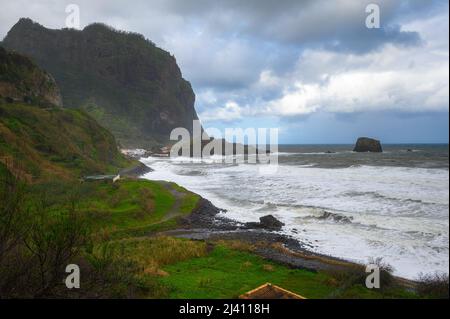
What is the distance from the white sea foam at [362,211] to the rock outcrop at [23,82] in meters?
42.5

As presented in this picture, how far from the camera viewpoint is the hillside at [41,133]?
44.7m

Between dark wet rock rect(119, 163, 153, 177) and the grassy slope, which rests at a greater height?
the grassy slope

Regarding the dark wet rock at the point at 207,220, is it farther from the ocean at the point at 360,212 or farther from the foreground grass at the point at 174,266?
the ocean at the point at 360,212

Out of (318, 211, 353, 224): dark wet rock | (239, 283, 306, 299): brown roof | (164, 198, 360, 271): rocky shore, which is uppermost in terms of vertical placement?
(239, 283, 306, 299): brown roof

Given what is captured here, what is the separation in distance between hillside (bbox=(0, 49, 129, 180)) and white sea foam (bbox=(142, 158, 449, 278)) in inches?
726

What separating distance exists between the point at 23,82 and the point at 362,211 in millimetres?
74537

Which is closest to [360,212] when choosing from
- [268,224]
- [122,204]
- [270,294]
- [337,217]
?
[337,217]

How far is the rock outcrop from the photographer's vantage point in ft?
238

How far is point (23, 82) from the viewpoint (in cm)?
7994

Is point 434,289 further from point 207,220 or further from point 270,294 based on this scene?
point 207,220

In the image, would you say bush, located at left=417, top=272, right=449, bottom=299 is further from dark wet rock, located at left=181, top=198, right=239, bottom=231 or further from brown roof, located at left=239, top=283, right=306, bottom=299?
dark wet rock, located at left=181, top=198, right=239, bottom=231

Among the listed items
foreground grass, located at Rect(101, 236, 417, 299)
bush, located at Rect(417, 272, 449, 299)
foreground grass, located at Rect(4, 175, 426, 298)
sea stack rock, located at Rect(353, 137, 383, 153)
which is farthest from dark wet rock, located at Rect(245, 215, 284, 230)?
sea stack rock, located at Rect(353, 137, 383, 153)
